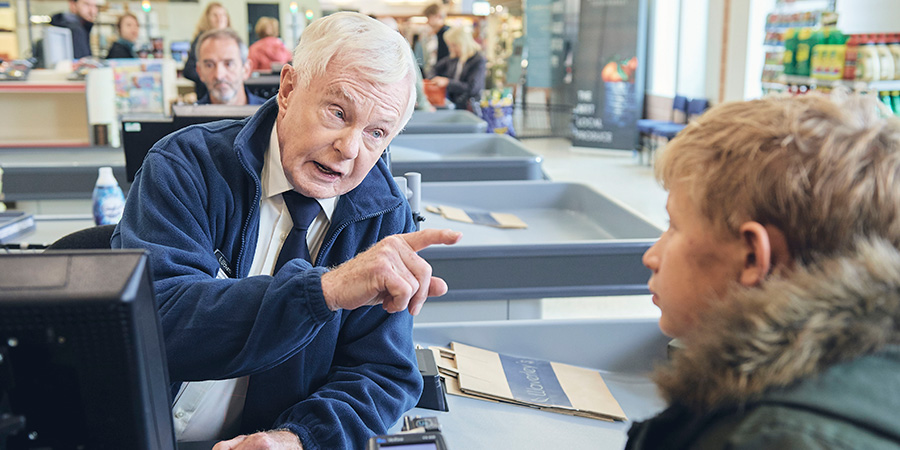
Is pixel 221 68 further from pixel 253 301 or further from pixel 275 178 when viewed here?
pixel 253 301

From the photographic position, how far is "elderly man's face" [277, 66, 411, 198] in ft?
4.47

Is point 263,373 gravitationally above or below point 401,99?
below

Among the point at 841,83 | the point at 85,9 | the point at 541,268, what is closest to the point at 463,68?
the point at 841,83

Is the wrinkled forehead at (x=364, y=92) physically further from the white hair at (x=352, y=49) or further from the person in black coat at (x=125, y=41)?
the person in black coat at (x=125, y=41)

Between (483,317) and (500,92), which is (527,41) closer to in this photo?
(500,92)

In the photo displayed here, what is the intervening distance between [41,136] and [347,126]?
13.1ft

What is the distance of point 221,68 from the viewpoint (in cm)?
390

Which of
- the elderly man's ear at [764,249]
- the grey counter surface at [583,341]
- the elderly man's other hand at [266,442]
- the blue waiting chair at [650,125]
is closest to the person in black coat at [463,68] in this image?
the blue waiting chair at [650,125]

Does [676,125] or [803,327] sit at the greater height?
[803,327]

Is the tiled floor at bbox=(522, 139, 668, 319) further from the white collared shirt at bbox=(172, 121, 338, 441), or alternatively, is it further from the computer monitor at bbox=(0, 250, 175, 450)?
the computer monitor at bbox=(0, 250, 175, 450)

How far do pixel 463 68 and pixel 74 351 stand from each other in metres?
7.22

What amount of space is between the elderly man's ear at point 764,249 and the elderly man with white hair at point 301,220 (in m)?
0.63

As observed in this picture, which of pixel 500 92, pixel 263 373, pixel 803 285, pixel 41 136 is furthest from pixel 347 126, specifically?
pixel 500 92

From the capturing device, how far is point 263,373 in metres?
1.34
